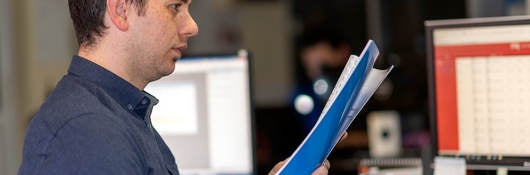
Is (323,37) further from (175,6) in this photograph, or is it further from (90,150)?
(90,150)

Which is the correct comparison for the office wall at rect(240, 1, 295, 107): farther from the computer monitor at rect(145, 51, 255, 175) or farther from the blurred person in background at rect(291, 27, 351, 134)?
the computer monitor at rect(145, 51, 255, 175)

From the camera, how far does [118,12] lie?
1.57 metres

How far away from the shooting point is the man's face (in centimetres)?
159

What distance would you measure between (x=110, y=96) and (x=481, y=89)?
3.00 ft

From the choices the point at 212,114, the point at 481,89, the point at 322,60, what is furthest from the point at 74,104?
the point at 322,60

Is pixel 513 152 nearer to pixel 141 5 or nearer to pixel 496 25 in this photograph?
pixel 496 25

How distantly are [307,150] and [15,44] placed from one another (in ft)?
10.3

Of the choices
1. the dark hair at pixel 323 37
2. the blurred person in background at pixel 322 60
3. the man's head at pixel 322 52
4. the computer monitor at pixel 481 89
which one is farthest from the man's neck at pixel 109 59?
the dark hair at pixel 323 37

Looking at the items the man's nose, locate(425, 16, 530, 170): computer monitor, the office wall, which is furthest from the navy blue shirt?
the office wall

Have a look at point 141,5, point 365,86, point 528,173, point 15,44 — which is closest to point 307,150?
point 365,86

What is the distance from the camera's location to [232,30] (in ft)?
23.9

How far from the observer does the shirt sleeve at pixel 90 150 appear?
4.58 feet

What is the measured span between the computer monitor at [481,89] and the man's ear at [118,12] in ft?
2.82

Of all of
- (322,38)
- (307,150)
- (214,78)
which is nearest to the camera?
(307,150)
